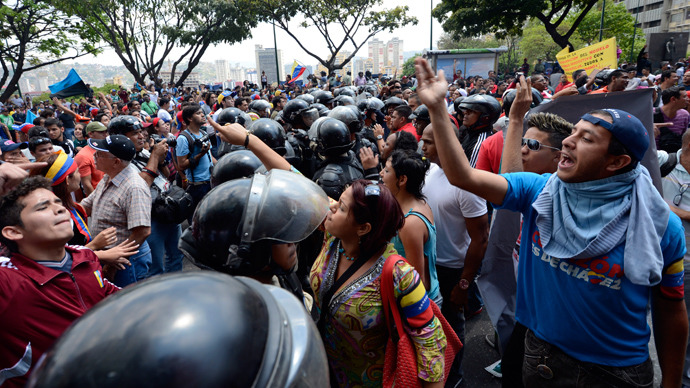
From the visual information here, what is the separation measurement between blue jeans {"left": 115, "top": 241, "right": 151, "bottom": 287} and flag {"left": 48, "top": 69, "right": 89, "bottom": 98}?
974cm

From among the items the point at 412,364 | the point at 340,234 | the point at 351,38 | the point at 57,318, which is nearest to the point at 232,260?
the point at 340,234

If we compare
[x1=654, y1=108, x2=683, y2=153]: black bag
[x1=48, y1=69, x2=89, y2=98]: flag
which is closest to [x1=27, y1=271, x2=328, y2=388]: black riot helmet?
[x1=654, y1=108, x2=683, y2=153]: black bag

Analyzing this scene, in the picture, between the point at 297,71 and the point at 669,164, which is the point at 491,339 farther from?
the point at 297,71

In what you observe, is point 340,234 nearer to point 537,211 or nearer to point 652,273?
point 537,211

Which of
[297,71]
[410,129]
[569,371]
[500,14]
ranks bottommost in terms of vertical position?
[569,371]

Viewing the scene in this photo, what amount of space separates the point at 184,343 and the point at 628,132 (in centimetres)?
180

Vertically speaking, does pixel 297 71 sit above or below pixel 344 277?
above

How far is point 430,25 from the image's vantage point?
1063 inches

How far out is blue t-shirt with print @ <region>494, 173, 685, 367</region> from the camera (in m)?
1.61

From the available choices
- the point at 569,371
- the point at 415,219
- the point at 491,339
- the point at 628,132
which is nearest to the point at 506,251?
the point at 415,219

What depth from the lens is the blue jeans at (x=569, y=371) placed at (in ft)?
5.55

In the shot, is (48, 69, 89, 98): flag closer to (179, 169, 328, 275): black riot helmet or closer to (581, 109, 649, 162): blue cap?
(179, 169, 328, 275): black riot helmet

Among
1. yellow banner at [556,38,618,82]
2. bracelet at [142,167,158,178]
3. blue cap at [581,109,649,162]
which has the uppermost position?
yellow banner at [556,38,618,82]

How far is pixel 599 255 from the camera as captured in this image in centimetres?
161
